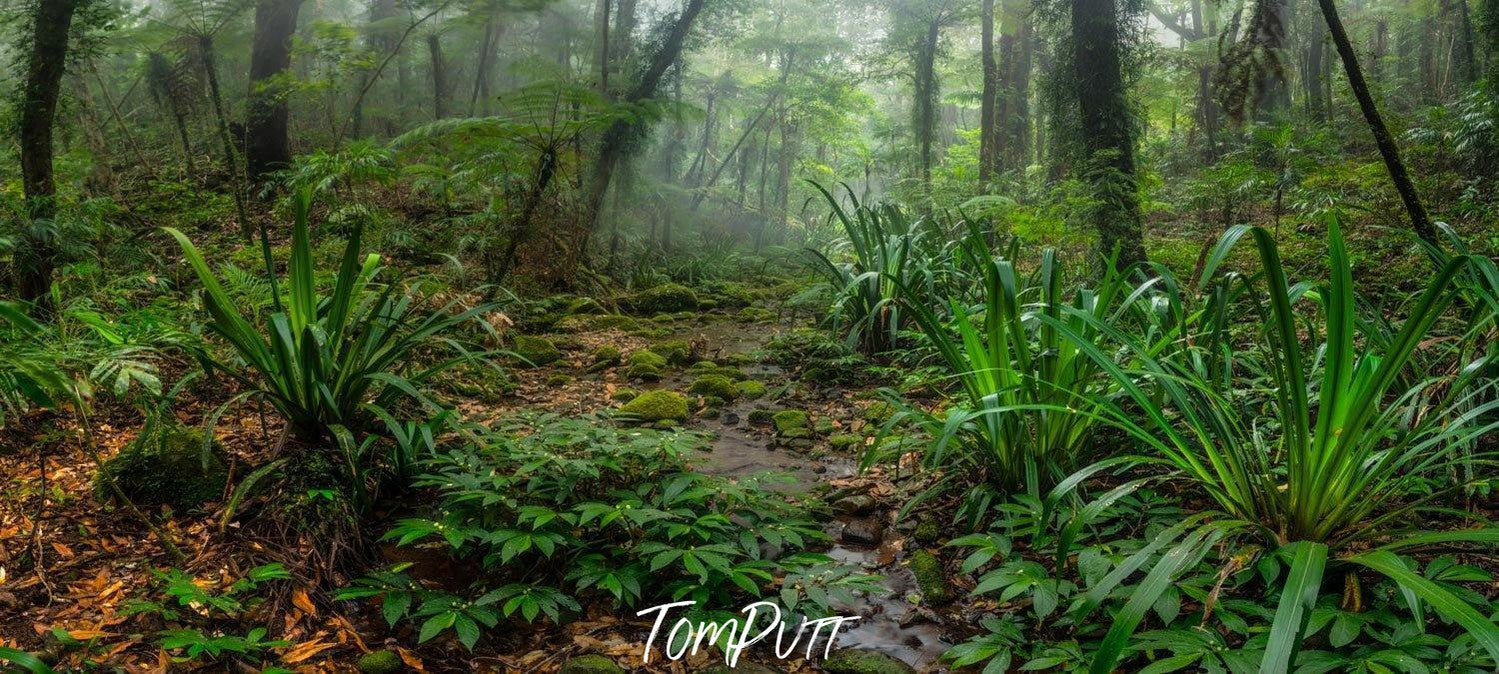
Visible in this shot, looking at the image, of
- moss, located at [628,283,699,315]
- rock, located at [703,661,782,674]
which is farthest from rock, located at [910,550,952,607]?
moss, located at [628,283,699,315]

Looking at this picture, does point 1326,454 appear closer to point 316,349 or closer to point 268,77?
point 316,349

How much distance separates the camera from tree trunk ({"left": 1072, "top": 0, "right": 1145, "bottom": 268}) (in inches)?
219

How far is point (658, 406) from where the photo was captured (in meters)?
3.87

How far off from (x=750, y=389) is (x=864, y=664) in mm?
2675

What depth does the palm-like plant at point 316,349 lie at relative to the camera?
7.38ft

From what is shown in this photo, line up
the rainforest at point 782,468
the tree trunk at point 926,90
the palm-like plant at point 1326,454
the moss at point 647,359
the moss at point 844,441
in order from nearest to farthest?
the palm-like plant at point 1326,454
the rainforest at point 782,468
the moss at point 844,441
the moss at point 647,359
the tree trunk at point 926,90

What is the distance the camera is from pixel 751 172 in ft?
67.4

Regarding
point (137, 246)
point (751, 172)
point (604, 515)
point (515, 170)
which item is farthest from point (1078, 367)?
point (751, 172)

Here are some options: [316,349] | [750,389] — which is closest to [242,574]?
[316,349]

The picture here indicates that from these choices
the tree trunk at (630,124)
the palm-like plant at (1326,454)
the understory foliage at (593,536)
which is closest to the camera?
the palm-like plant at (1326,454)

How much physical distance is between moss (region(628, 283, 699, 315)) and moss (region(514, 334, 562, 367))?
233cm

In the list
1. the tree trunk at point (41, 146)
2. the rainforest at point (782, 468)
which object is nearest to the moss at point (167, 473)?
the rainforest at point (782, 468)

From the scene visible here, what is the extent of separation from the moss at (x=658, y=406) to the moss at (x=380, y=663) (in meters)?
2.02

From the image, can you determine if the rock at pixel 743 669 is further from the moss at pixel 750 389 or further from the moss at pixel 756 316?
the moss at pixel 756 316
